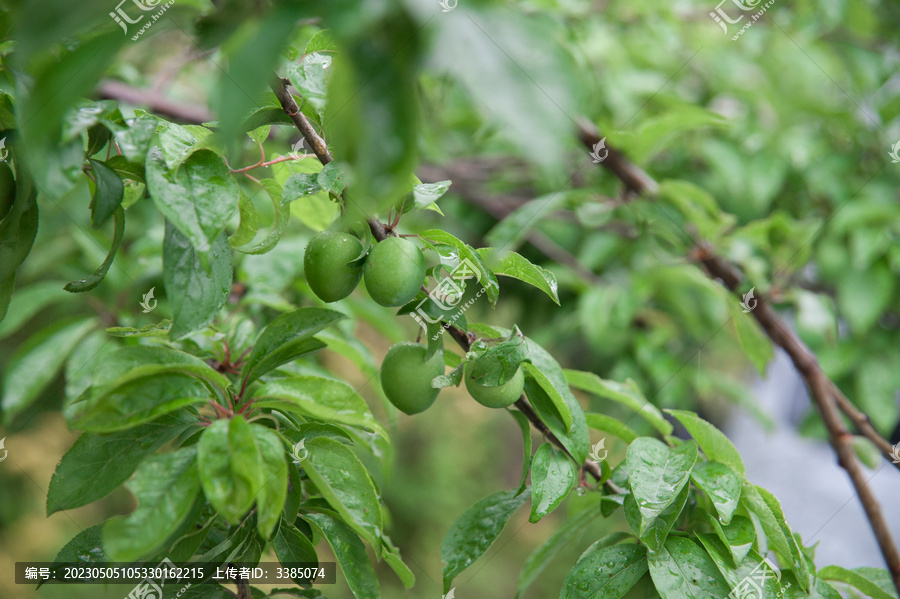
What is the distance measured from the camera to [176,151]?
11.9 inches

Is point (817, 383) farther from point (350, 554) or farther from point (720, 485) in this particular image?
A: point (350, 554)

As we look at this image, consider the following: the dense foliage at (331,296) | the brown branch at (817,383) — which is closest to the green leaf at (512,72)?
the dense foliage at (331,296)

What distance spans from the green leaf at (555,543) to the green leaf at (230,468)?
9.7 inches

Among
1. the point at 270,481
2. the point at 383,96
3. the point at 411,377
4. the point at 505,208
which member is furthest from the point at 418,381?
the point at 505,208

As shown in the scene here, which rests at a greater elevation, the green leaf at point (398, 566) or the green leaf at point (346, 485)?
the green leaf at point (346, 485)

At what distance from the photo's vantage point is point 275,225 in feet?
1.25

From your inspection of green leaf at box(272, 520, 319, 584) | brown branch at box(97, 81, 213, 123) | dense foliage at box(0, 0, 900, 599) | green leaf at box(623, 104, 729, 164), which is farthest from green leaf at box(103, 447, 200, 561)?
green leaf at box(623, 104, 729, 164)

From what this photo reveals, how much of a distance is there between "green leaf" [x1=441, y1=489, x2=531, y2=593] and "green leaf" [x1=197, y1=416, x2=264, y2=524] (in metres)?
0.17

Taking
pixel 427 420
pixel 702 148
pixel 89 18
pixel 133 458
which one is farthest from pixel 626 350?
pixel 427 420

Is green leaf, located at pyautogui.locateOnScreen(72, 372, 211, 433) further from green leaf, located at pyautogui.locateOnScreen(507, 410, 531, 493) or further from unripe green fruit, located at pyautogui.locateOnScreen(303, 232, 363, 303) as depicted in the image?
green leaf, located at pyautogui.locateOnScreen(507, 410, 531, 493)

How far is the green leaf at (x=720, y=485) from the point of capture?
1.17 ft

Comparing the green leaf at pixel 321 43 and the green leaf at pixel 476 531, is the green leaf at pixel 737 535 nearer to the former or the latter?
the green leaf at pixel 476 531

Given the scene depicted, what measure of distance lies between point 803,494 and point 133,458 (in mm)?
1596

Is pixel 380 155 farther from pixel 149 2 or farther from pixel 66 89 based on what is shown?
pixel 149 2
